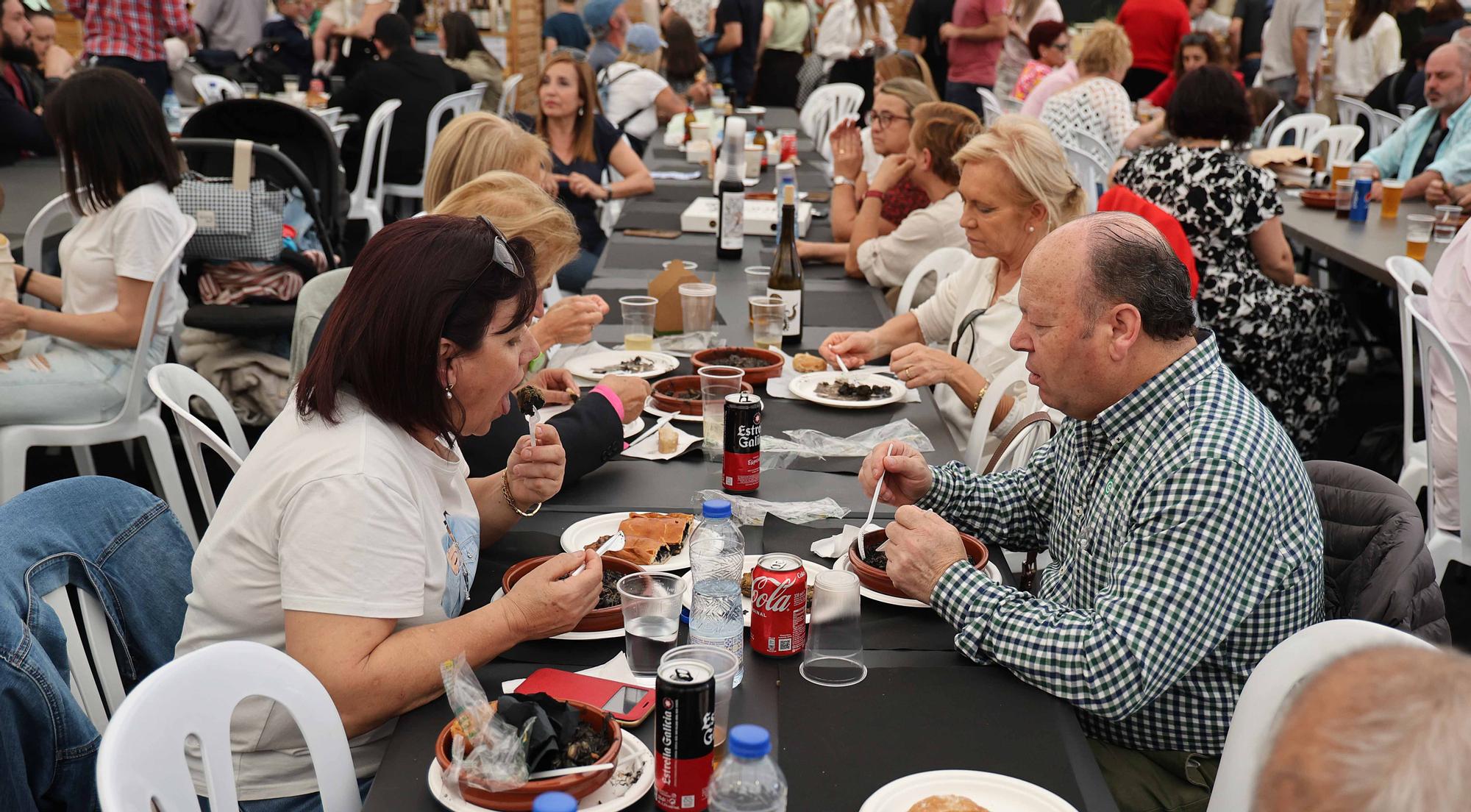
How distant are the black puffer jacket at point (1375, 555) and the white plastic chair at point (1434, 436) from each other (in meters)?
0.94

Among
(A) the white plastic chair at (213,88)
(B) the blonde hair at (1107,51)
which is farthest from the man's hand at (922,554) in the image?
(A) the white plastic chair at (213,88)

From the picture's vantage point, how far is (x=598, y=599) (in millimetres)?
1617

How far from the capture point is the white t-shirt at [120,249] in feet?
10.8

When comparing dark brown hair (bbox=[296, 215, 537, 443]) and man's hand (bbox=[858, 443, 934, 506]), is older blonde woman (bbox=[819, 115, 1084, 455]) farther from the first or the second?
dark brown hair (bbox=[296, 215, 537, 443])

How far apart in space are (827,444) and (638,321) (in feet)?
2.78

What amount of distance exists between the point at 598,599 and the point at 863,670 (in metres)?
0.38

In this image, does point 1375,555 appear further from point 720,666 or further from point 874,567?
point 720,666

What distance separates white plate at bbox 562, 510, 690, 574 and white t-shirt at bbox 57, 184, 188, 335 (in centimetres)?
197

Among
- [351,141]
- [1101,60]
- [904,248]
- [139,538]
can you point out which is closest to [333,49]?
[351,141]

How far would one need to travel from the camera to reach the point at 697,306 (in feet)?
10.3

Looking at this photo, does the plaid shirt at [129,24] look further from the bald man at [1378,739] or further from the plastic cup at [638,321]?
the bald man at [1378,739]

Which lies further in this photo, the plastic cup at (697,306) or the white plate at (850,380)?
the plastic cup at (697,306)

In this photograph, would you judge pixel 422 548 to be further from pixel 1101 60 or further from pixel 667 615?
pixel 1101 60

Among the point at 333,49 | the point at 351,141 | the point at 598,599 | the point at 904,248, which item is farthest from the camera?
the point at 333,49
